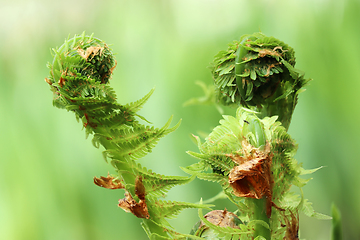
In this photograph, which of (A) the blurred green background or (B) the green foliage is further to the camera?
(A) the blurred green background

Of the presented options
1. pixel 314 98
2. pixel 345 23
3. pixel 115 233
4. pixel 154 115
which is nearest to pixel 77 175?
pixel 115 233

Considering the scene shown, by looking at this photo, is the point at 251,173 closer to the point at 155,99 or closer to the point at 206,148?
the point at 206,148

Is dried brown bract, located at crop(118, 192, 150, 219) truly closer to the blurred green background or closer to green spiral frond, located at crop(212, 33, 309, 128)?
green spiral frond, located at crop(212, 33, 309, 128)

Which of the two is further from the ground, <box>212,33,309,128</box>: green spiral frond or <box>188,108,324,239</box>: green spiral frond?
<box>212,33,309,128</box>: green spiral frond

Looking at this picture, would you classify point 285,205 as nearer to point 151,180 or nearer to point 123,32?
point 151,180

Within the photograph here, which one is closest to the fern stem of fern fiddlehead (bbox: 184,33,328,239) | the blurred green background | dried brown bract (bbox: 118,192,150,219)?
fern fiddlehead (bbox: 184,33,328,239)

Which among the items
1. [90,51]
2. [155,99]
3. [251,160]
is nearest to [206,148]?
[251,160]

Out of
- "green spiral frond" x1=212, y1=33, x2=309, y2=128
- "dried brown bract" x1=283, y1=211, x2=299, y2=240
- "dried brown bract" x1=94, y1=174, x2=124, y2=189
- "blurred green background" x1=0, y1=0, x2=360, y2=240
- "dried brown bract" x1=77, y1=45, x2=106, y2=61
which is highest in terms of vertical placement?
"blurred green background" x1=0, y1=0, x2=360, y2=240

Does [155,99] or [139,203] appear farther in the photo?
[155,99]
